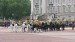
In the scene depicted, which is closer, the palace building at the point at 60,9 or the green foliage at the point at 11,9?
the palace building at the point at 60,9

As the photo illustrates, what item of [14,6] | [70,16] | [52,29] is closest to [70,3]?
[70,16]

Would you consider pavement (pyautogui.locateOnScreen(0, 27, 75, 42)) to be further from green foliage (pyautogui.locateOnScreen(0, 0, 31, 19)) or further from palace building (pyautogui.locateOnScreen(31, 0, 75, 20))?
green foliage (pyautogui.locateOnScreen(0, 0, 31, 19))

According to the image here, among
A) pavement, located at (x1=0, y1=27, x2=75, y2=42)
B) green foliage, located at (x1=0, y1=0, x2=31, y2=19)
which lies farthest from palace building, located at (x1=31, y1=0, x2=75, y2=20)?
pavement, located at (x1=0, y1=27, x2=75, y2=42)

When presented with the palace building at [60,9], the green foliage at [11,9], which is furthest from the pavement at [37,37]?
the green foliage at [11,9]

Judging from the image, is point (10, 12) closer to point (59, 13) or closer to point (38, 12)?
point (38, 12)

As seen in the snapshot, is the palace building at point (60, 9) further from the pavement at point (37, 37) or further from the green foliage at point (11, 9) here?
the pavement at point (37, 37)

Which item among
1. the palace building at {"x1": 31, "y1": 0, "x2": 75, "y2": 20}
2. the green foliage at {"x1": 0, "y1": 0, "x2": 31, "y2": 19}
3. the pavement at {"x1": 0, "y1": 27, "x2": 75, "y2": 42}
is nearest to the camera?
the pavement at {"x1": 0, "y1": 27, "x2": 75, "y2": 42}

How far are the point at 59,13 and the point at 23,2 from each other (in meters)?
34.7

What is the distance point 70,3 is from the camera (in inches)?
4296

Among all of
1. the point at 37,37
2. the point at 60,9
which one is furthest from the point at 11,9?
the point at 37,37

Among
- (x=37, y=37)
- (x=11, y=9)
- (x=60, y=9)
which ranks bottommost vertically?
(x=11, y=9)

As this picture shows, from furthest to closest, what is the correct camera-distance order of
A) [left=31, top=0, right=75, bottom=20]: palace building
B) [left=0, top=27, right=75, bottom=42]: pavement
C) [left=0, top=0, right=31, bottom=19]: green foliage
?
1. [left=0, top=0, right=31, bottom=19]: green foliage
2. [left=31, top=0, right=75, bottom=20]: palace building
3. [left=0, top=27, right=75, bottom=42]: pavement

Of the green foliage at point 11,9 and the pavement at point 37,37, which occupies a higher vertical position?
the pavement at point 37,37

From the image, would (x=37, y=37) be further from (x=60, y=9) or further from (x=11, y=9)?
(x=11, y=9)
